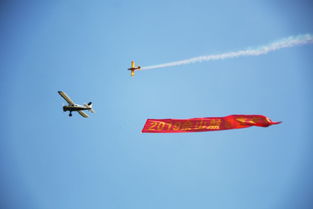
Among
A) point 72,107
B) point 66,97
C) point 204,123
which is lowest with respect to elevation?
point 204,123

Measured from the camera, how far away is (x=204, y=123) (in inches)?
1064

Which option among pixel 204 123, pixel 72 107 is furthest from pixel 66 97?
pixel 204 123

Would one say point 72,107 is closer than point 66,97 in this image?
Yes

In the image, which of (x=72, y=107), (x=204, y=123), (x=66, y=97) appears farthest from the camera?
(x=66, y=97)

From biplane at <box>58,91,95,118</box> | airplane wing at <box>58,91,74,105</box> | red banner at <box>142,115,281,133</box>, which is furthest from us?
airplane wing at <box>58,91,74,105</box>

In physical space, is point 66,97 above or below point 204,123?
above

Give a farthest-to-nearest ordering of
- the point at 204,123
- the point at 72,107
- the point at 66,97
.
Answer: the point at 66,97 < the point at 72,107 < the point at 204,123

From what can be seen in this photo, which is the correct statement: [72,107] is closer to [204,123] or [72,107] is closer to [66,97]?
[66,97]

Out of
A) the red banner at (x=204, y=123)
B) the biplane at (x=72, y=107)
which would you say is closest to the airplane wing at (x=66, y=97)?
the biplane at (x=72, y=107)

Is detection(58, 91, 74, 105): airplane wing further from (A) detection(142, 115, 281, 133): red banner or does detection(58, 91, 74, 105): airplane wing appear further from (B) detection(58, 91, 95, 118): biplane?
(A) detection(142, 115, 281, 133): red banner

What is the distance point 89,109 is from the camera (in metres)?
62.8

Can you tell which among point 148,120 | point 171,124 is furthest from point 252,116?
point 148,120

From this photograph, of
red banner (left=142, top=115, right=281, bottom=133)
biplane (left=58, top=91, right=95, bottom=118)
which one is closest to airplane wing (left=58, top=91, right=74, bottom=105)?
biplane (left=58, top=91, right=95, bottom=118)

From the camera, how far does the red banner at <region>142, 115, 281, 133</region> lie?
25.0m
